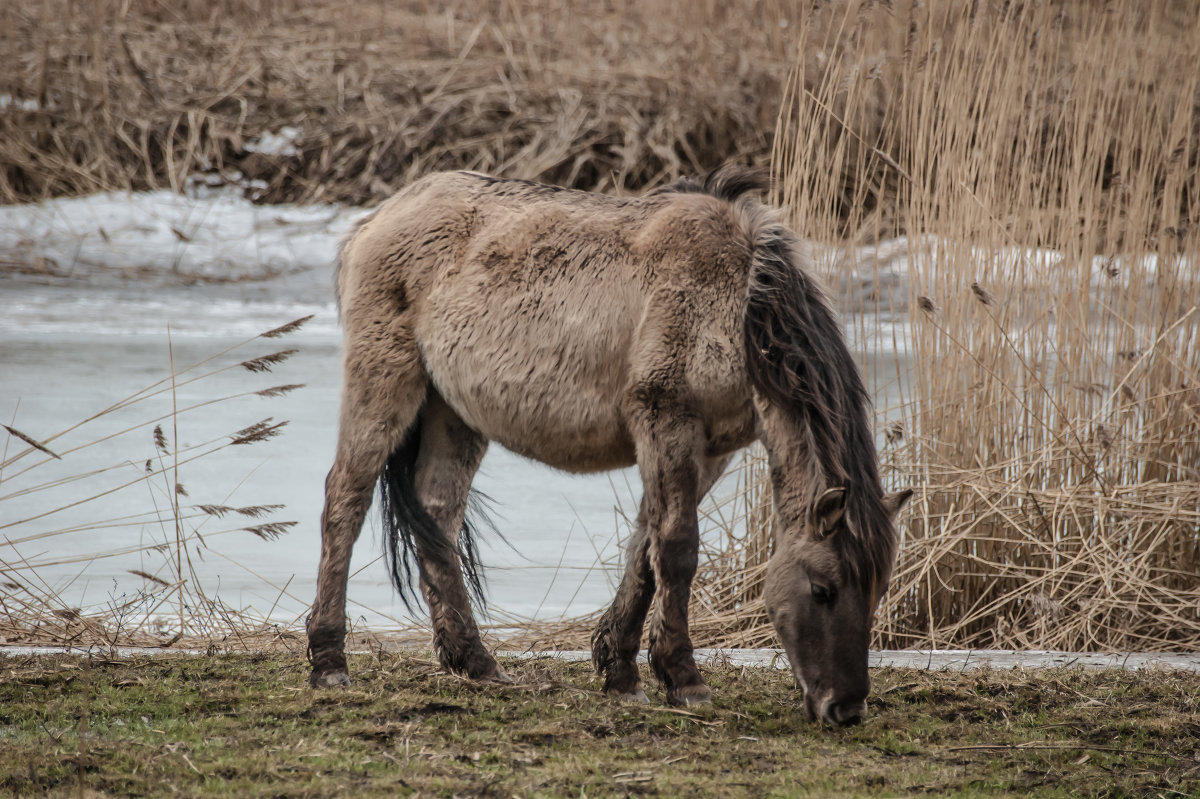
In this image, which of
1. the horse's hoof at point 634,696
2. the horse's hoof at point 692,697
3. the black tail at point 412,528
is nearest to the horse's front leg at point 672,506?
the horse's hoof at point 692,697

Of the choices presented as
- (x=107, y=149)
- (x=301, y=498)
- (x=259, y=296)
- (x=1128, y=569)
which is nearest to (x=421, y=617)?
(x=301, y=498)

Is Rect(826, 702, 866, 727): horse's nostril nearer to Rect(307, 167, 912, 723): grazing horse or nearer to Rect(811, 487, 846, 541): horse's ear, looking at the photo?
Rect(307, 167, 912, 723): grazing horse

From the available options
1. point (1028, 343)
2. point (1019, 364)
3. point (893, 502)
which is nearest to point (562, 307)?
point (893, 502)

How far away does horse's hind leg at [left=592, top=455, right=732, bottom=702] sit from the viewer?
338 cm

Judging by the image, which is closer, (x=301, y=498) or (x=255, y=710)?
(x=255, y=710)

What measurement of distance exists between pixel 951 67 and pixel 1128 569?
6.36 feet

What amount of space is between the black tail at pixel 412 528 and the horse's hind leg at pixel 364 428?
93 mm

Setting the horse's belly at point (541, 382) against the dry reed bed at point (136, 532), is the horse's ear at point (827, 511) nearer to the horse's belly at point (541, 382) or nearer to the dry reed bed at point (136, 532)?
the horse's belly at point (541, 382)

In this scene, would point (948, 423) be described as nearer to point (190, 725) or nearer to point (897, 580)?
point (897, 580)

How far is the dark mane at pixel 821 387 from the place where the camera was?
3.00 m

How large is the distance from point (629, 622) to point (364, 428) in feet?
3.14

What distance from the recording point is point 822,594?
3006 millimetres

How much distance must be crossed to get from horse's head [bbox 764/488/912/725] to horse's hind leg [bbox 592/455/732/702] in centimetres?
44

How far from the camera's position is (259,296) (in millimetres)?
8414
